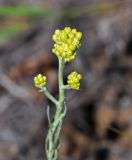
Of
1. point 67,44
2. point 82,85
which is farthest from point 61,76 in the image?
point 82,85

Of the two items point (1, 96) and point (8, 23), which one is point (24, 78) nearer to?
point (1, 96)

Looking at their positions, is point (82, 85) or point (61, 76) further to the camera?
point (82, 85)

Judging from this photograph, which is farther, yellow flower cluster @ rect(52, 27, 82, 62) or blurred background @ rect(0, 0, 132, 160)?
blurred background @ rect(0, 0, 132, 160)

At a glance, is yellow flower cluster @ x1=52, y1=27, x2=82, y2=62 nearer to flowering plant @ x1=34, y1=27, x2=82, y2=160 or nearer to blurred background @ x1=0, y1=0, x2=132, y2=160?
flowering plant @ x1=34, y1=27, x2=82, y2=160

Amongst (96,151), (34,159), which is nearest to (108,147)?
(96,151)

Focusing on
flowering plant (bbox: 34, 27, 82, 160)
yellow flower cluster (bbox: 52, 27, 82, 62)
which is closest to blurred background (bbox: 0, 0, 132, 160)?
flowering plant (bbox: 34, 27, 82, 160)

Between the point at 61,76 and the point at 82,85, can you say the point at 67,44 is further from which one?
the point at 82,85

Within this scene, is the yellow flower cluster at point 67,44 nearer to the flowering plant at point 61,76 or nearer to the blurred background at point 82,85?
the flowering plant at point 61,76
